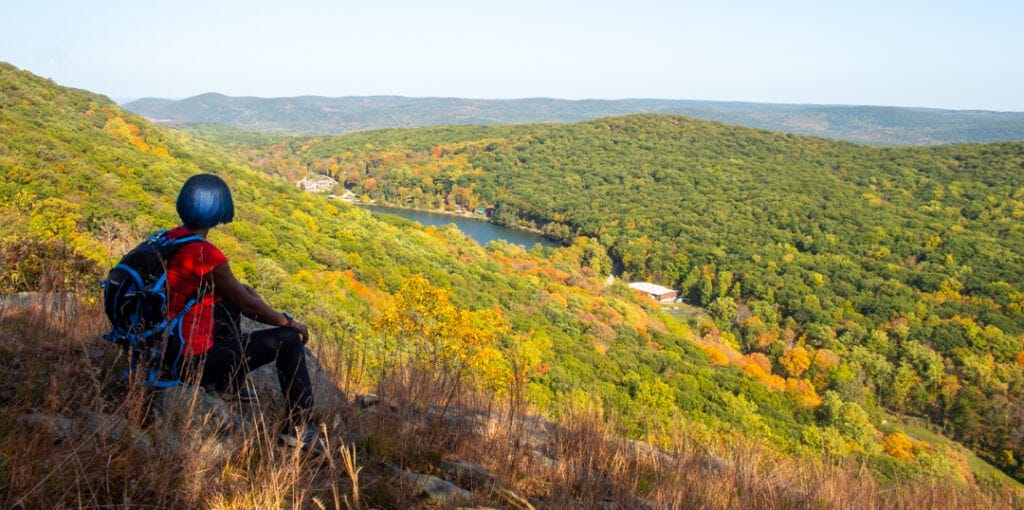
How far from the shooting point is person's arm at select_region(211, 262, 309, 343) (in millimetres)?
2088

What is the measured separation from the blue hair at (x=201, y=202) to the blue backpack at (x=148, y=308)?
0.32 feet

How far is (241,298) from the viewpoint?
2.14m

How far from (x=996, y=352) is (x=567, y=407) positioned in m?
41.3

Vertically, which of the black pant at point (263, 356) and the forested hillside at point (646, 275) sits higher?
the black pant at point (263, 356)

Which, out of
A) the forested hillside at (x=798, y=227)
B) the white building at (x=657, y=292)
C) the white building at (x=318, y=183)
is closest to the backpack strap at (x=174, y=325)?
the forested hillside at (x=798, y=227)

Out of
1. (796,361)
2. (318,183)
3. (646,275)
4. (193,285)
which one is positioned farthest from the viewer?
(318,183)

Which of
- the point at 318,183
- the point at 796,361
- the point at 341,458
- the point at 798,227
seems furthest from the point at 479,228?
the point at 341,458

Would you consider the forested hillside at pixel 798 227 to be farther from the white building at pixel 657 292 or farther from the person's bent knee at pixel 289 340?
the person's bent knee at pixel 289 340

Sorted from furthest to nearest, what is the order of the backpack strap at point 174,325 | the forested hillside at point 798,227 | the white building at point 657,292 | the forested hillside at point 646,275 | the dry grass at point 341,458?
the white building at point 657,292 < the forested hillside at point 798,227 < the forested hillside at point 646,275 < the backpack strap at point 174,325 < the dry grass at point 341,458

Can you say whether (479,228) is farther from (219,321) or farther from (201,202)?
(201,202)

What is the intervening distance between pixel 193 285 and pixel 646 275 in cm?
5092

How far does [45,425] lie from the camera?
60.6 inches

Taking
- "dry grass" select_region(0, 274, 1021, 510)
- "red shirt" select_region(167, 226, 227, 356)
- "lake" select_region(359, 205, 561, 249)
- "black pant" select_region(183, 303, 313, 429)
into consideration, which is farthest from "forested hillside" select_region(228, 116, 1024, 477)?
"red shirt" select_region(167, 226, 227, 356)

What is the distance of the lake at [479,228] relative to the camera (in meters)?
61.3
